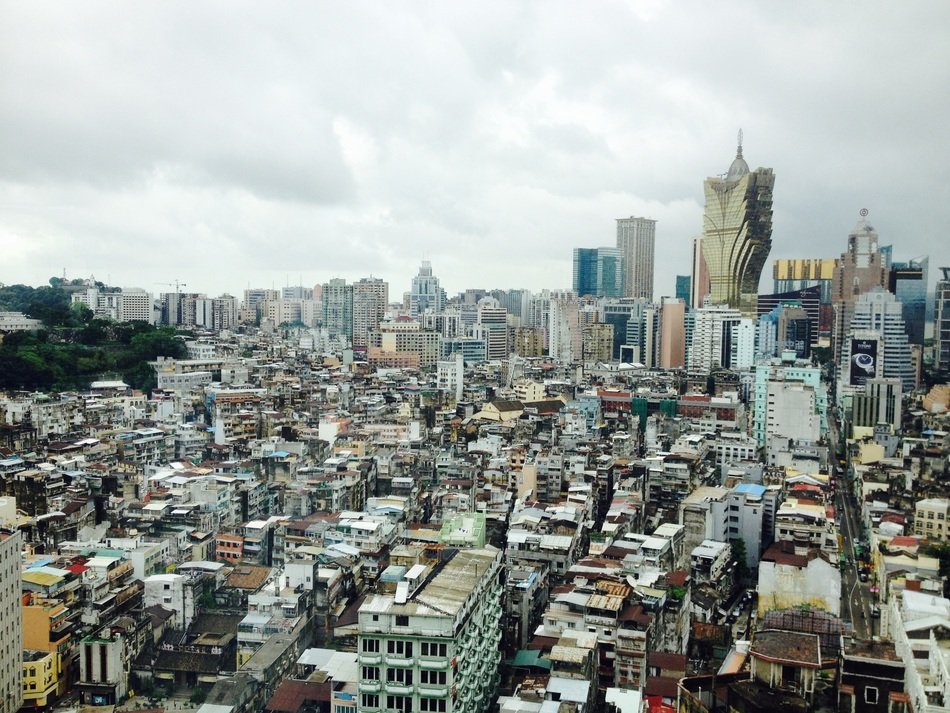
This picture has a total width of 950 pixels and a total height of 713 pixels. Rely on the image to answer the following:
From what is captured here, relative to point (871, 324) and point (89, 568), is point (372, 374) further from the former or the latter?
point (89, 568)

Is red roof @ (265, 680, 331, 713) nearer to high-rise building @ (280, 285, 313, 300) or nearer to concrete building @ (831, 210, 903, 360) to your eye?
concrete building @ (831, 210, 903, 360)

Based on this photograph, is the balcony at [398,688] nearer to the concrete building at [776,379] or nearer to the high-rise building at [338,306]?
the concrete building at [776,379]

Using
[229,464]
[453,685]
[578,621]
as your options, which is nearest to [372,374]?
[229,464]

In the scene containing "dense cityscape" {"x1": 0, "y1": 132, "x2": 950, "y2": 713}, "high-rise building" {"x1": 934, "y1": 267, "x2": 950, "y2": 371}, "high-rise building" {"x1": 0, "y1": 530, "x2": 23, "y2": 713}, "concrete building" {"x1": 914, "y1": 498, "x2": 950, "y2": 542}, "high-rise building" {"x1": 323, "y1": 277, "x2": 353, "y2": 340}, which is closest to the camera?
"dense cityscape" {"x1": 0, "y1": 132, "x2": 950, "y2": 713}

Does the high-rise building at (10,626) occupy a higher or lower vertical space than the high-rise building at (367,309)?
lower

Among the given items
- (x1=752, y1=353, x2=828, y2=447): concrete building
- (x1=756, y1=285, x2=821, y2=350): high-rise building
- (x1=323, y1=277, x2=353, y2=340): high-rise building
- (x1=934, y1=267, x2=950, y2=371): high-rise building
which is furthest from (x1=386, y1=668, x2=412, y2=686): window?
(x1=323, y1=277, x2=353, y2=340): high-rise building

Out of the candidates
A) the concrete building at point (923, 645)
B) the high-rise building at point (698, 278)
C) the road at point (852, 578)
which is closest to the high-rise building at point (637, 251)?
the high-rise building at point (698, 278)
